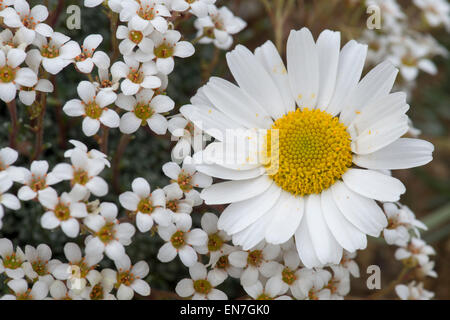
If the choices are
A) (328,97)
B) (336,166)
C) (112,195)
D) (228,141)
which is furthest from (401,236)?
(112,195)

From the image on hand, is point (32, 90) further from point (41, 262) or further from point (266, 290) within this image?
point (266, 290)

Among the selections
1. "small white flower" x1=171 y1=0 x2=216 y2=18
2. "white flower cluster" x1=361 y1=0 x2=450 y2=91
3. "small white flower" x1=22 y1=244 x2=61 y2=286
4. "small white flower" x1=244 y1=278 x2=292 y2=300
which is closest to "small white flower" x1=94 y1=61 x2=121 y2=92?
"small white flower" x1=171 y1=0 x2=216 y2=18

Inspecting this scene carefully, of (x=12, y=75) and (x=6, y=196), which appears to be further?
(x=12, y=75)

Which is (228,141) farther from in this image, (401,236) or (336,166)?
(401,236)

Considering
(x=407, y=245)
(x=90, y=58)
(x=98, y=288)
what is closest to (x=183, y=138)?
(x=90, y=58)

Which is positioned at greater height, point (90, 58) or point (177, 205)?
point (90, 58)
